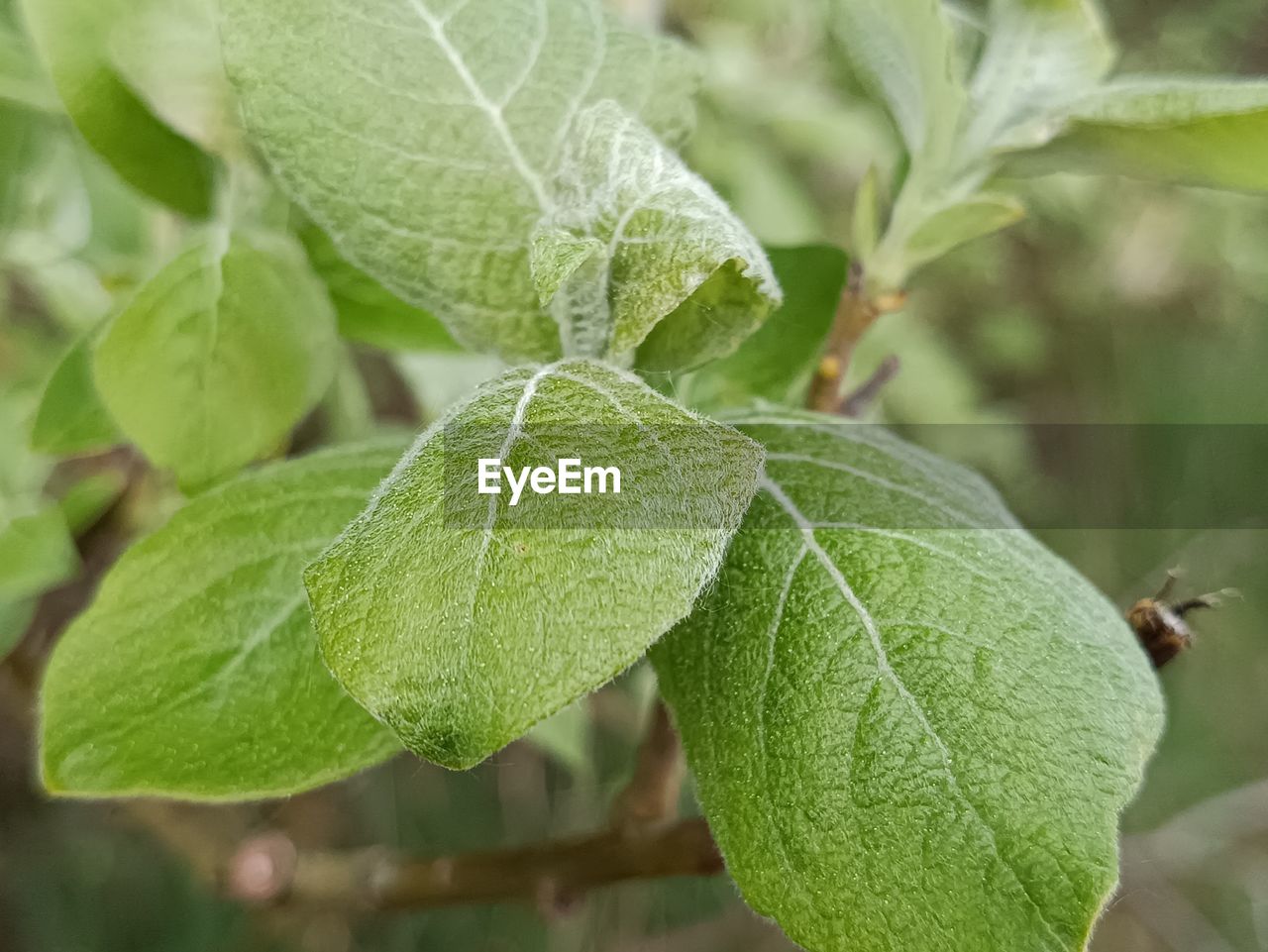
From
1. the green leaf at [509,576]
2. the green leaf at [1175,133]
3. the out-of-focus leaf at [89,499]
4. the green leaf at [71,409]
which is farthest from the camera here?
the out-of-focus leaf at [89,499]

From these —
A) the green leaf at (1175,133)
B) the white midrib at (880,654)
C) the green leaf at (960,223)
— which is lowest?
the white midrib at (880,654)

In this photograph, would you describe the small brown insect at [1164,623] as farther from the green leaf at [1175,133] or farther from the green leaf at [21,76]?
the green leaf at [21,76]

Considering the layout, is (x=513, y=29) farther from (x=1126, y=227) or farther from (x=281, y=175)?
(x=1126, y=227)

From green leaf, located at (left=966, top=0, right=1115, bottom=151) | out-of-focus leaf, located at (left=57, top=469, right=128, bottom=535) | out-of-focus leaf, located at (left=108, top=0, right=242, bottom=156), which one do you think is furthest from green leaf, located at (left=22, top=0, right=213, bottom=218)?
green leaf, located at (left=966, top=0, right=1115, bottom=151)

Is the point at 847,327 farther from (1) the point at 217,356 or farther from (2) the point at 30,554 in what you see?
(2) the point at 30,554

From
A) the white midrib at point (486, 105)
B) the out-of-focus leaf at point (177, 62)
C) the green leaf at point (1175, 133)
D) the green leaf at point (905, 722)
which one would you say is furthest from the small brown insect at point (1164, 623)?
the out-of-focus leaf at point (177, 62)

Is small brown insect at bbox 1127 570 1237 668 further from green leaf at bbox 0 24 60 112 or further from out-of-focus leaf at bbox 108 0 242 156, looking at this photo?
green leaf at bbox 0 24 60 112

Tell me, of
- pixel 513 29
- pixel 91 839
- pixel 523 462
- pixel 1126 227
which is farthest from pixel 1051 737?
pixel 1126 227
